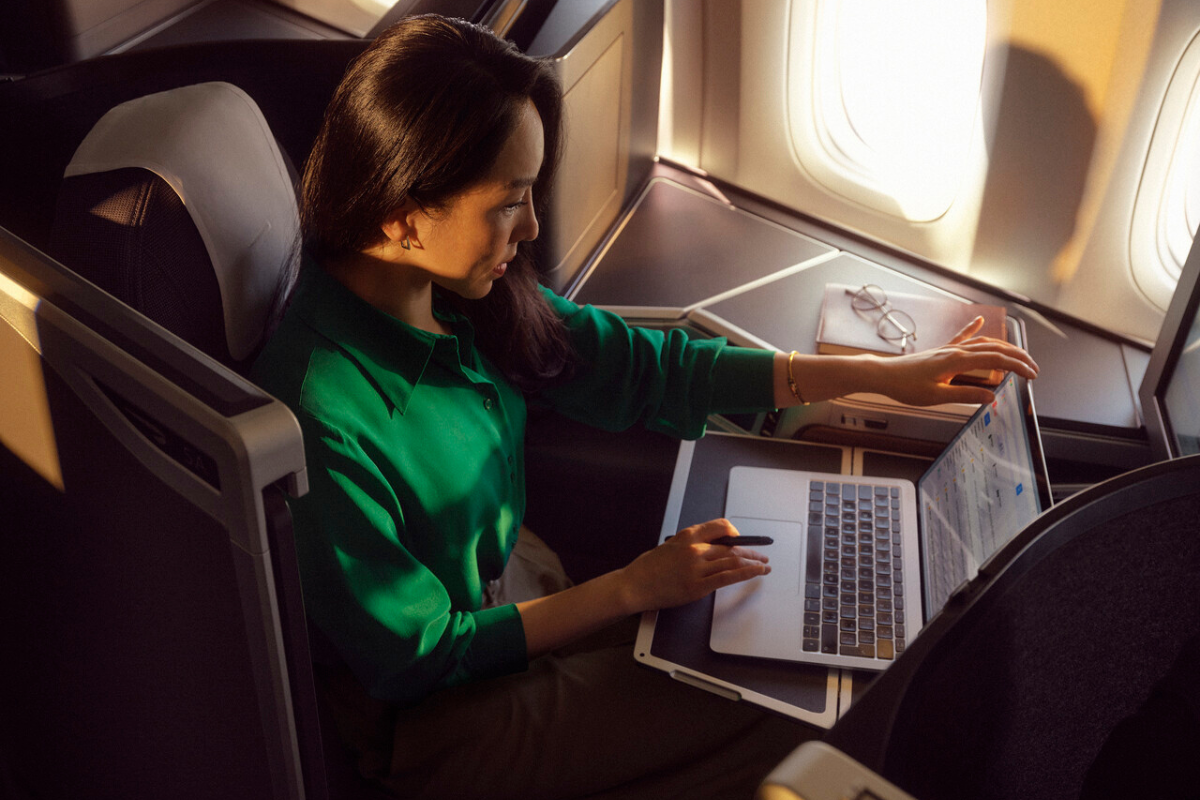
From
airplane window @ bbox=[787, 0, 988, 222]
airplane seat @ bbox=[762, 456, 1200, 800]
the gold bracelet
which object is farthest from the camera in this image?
airplane window @ bbox=[787, 0, 988, 222]

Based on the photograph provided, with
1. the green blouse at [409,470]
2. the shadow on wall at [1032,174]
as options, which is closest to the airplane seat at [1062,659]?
the green blouse at [409,470]

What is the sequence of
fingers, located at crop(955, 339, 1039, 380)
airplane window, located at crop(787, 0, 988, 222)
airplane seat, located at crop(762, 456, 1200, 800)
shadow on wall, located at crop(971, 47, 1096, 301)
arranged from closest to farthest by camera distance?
airplane seat, located at crop(762, 456, 1200, 800), fingers, located at crop(955, 339, 1039, 380), shadow on wall, located at crop(971, 47, 1096, 301), airplane window, located at crop(787, 0, 988, 222)

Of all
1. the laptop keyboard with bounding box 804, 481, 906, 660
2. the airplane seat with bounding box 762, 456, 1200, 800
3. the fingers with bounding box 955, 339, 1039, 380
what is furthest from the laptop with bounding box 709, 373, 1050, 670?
the airplane seat with bounding box 762, 456, 1200, 800

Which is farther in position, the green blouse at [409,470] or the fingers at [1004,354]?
the fingers at [1004,354]

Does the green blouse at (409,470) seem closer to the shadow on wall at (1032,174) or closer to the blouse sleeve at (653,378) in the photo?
the blouse sleeve at (653,378)

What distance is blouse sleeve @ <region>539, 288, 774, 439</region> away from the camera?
1444 millimetres

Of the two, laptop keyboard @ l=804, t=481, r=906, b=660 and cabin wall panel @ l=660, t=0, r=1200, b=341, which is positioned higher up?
cabin wall panel @ l=660, t=0, r=1200, b=341

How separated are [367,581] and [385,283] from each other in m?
0.37

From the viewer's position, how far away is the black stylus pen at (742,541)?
3.93 ft

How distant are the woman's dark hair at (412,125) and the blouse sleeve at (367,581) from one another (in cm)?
25

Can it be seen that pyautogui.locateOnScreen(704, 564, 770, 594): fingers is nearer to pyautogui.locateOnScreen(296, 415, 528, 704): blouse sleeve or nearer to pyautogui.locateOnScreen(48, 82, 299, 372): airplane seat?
pyautogui.locateOnScreen(296, 415, 528, 704): blouse sleeve

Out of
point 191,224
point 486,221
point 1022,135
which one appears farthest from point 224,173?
point 1022,135

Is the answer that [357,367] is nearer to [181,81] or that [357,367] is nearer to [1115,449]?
[181,81]

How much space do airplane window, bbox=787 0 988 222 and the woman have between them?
760mm
